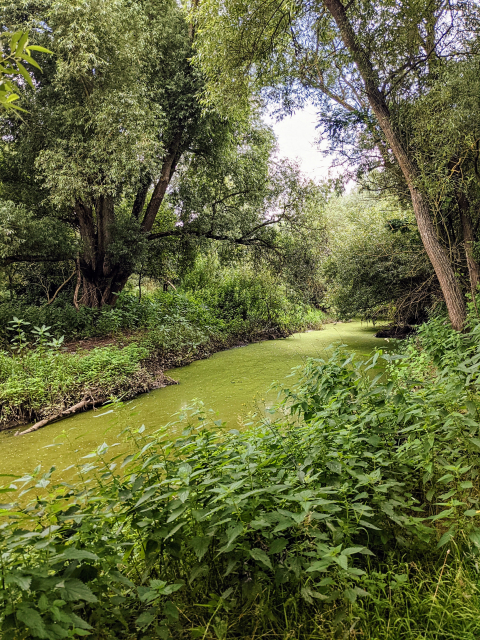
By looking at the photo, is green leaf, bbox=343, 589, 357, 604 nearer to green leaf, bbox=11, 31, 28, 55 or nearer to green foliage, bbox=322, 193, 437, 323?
green leaf, bbox=11, 31, 28, 55

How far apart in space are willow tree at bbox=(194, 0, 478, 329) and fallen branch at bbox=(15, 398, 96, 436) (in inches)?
248

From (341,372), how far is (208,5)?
7996mm

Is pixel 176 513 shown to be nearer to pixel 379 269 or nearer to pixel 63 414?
pixel 63 414

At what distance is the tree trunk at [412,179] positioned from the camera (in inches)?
244

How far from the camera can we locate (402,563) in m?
1.59

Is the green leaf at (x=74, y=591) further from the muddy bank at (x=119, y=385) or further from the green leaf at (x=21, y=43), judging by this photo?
the muddy bank at (x=119, y=385)

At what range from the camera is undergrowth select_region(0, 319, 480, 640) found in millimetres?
1292

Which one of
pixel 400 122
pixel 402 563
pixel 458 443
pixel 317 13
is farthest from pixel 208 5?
pixel 402 563

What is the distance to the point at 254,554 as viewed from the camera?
1.38 meters

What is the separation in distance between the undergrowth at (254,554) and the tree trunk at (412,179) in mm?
4875

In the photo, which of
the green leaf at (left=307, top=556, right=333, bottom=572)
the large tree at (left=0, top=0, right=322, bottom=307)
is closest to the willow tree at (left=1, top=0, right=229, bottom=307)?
the large tree at (left=0, top=0, right=322, bottom=307)

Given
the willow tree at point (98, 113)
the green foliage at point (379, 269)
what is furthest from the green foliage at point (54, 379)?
the green foliage at point (379, 269)

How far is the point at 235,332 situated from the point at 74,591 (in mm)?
11814

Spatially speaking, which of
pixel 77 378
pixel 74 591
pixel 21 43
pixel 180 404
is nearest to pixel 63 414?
pixel 77 378
